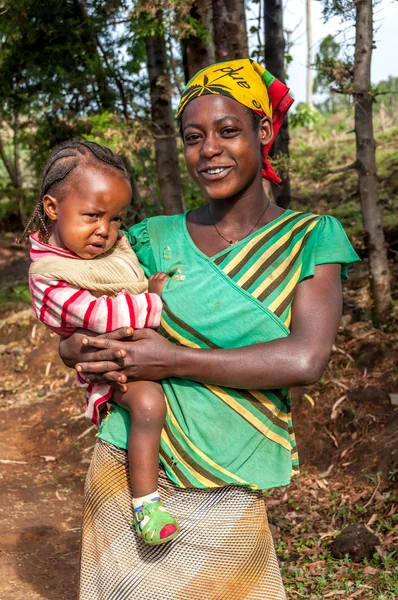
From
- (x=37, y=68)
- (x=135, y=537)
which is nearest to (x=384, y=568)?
(x=135, y=537)

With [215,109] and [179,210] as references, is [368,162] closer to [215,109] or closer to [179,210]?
[179,210]

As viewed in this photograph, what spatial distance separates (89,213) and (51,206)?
0.47 feet

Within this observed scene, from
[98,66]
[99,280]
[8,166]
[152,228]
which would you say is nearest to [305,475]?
[152,228]

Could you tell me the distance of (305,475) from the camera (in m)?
4.93

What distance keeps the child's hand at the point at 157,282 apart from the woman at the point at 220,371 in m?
0.03

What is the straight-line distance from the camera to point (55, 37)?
26.0 feet

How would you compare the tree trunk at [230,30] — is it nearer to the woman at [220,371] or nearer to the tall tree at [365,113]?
the tall tree at [365,113]

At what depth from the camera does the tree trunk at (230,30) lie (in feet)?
17.7

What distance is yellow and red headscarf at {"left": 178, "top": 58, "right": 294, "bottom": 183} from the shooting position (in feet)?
7.27

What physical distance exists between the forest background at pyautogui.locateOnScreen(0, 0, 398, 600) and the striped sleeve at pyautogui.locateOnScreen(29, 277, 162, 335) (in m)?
2.11

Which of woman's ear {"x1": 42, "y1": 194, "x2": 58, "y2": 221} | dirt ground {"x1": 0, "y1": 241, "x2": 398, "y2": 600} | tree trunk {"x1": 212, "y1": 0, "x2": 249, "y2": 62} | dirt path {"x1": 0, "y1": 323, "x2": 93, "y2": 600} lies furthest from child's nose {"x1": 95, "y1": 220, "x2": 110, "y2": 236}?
tree trunk {"x1": 212, "y1": 0, "x2": 249, "y2": 62}

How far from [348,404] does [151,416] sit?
3.45 m

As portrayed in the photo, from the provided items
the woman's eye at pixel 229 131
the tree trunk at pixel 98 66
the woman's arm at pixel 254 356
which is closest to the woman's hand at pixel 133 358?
the woman's arm at pixel 254 356

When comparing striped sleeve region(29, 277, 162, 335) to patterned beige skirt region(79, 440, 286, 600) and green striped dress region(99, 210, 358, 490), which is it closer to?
green striped dress region(99, 210, 358, 490)
